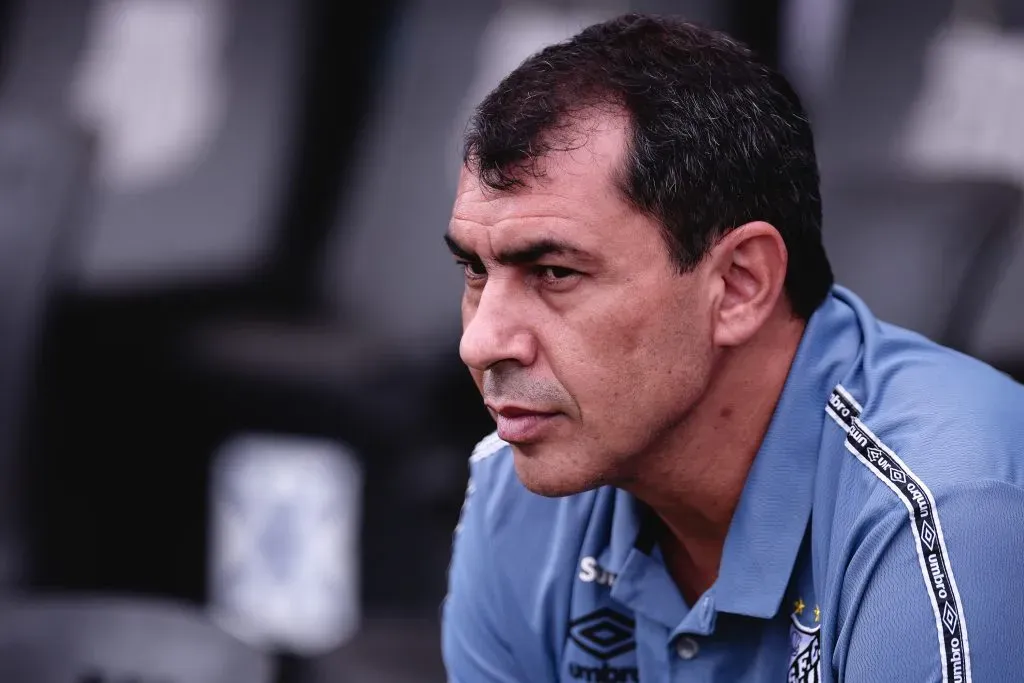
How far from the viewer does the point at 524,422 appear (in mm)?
1260

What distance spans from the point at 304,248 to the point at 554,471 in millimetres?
1889

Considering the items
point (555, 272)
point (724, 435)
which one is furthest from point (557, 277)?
point (724, 435)

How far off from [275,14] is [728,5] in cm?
102

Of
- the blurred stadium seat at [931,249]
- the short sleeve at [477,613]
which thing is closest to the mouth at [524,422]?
the short sleeve at [477,613]

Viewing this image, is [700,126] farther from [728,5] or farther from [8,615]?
[728,5]

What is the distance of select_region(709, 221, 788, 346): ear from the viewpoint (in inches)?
50.2

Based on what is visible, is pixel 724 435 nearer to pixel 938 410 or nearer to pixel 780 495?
pixel 780 495

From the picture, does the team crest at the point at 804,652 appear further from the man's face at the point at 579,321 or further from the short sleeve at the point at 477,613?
the short sleeve at the point at 477,613

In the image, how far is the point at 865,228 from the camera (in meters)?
2.32

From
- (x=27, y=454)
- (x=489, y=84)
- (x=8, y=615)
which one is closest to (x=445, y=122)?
(x=489, y=84)

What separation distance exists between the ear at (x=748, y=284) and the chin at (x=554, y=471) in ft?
0.55

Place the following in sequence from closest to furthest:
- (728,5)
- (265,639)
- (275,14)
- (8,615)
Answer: (8,615) → (265,639) → (728,5) → (275,14)

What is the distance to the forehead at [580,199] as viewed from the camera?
1.21 meters

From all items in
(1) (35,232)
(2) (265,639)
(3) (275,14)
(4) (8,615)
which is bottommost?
(2) (265,639)
